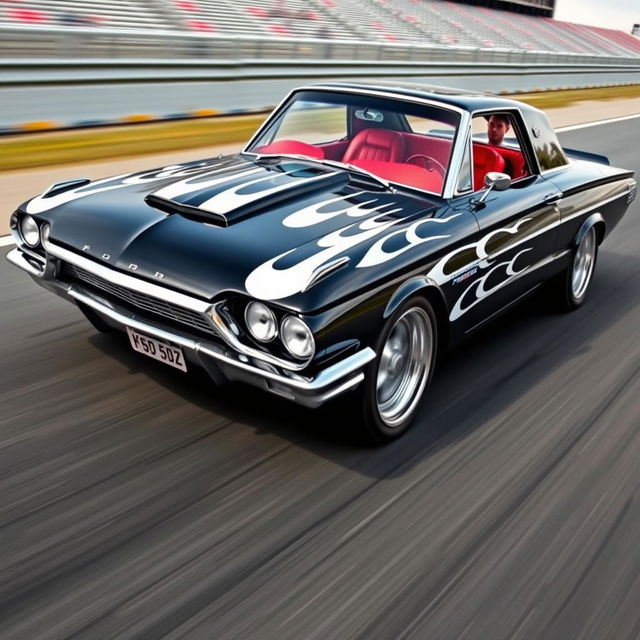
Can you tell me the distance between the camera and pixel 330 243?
3264 mm

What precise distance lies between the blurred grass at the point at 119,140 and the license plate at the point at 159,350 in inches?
215

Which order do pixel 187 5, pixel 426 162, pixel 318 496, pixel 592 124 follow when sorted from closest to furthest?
pixel 318 496, pixel 426 162, pixel 592 124, pixel 187 5

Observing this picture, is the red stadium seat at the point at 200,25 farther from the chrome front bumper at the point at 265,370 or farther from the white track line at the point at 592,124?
the chrome front bumper at the point at 265,370

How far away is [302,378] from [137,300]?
846 millimetres

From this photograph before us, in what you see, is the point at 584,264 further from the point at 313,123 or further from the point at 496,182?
the point at 313,123

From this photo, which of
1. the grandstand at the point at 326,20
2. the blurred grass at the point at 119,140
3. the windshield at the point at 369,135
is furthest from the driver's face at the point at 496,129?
the grandstand at the point at 326,20

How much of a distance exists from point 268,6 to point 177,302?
65.9 ft

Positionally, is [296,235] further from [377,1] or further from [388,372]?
[377,1]

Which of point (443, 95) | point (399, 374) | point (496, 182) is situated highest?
point (443, 95)

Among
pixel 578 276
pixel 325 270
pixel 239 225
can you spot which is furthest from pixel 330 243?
pixel 578 276

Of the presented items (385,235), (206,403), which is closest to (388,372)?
(385,235)

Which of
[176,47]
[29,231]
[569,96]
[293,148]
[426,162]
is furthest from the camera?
[569,96]

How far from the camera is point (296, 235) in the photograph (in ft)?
10.9

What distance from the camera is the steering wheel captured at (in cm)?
409
